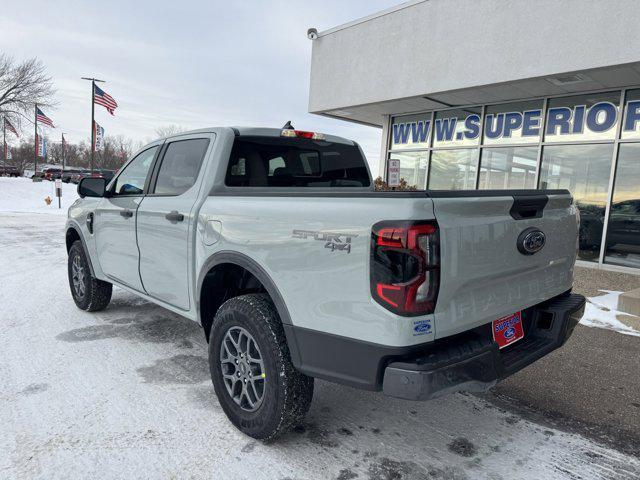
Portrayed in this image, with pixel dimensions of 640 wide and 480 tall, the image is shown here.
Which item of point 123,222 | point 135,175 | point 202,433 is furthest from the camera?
point 135,175

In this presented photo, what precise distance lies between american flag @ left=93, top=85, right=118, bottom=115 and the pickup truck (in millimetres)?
24044

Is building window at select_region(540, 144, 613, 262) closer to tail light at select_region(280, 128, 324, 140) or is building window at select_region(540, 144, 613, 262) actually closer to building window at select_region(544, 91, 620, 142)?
building window at select_region(544, 91, 620, 142)

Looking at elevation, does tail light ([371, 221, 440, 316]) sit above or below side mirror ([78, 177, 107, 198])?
below

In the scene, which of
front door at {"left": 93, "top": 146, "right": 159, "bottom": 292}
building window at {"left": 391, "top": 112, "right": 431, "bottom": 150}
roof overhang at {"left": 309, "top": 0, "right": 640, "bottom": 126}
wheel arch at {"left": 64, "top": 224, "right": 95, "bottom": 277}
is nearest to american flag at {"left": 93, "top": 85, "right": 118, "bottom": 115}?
roof overhang at {"left": 309, "top": 0, "right": 640, "bottom": 126}

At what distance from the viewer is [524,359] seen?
247cm

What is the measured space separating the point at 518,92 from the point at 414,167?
3.71 meters

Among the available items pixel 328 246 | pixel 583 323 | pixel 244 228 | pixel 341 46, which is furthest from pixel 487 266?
pixel 341 46

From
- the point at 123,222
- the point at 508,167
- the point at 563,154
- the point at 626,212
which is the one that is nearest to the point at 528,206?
the point at 123,222

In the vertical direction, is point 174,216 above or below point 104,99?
below

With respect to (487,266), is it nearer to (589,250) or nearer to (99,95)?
(589,250)

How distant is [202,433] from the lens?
8.87 ft

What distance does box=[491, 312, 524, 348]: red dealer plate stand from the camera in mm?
2414

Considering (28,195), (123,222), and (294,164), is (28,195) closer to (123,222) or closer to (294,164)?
(123,222)

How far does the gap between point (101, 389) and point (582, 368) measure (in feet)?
12.7
